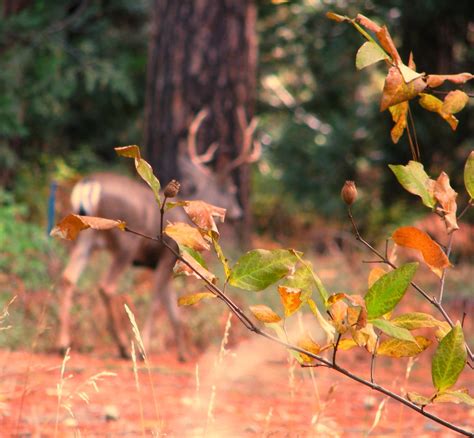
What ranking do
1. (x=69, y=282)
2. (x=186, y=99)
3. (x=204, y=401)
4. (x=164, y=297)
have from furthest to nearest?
(x=186, y=99)
(x=164, y=297)
(x=69, y=282)
(x=204, y=401)

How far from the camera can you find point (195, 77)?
9648mm

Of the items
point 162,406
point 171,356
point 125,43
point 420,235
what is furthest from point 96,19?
point 420,235

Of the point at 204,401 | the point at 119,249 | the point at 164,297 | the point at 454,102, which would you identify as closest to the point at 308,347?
the point at 454,102

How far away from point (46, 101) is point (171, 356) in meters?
6.38

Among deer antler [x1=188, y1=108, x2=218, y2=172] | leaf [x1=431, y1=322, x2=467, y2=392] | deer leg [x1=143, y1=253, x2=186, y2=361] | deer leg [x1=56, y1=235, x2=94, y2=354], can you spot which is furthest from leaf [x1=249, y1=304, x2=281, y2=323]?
deer antler [x1=188, y1=108, x2=218, y2=172]

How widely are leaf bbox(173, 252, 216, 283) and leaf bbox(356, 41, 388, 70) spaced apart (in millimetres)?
515

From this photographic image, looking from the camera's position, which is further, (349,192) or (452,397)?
(452,397)

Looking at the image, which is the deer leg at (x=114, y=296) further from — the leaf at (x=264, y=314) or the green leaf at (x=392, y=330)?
the green leaf at (x=392, y=330)

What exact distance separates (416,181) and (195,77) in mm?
7731

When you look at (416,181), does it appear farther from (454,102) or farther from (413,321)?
(413,321)

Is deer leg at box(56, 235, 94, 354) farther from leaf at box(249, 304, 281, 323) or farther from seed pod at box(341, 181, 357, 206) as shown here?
seed pod at box(341, 181, 357, 206)

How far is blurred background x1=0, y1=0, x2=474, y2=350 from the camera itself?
31.7 ft

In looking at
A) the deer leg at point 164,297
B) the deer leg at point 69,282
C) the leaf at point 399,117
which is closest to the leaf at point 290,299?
the leaf at point 399,117

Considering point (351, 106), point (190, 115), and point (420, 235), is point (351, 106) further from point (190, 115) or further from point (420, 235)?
point (420, 235)
